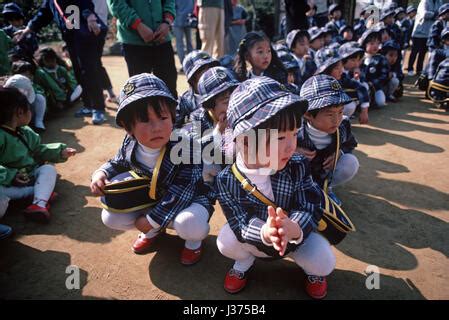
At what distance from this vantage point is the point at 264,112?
1439 millimetres

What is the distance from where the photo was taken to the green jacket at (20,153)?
245 centimetres

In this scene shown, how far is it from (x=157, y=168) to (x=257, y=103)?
72 centimetres

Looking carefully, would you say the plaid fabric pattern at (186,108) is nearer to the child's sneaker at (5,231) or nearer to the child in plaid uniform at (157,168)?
the child in plaid uniform at (157,168)

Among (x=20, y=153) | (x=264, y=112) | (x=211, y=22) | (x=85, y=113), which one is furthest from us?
(x=211, y=22)

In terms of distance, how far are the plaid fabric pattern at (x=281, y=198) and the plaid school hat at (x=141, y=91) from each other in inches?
21.9

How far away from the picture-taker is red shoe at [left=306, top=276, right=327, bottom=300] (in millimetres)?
1772

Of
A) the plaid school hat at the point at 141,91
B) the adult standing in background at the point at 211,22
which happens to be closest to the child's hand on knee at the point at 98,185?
the plaid school hat at the point at 141,91

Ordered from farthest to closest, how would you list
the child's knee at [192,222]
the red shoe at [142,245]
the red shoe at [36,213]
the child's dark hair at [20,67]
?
the child's dark hair at [20,67] → the red shoe at [36,213] → the red shoe at [142,245] → the child's knee at [192,222]

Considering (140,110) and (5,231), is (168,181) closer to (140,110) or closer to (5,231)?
(140,110)

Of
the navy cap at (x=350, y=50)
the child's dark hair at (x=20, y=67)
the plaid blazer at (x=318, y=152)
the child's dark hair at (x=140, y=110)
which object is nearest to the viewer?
the child's dark hair at (x=140, y=110)

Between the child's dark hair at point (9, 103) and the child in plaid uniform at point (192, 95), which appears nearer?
the child's dark hair at point (9, 103)

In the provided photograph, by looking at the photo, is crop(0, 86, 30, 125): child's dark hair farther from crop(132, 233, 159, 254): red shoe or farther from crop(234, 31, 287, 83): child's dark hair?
crop(234, 31, 287, 83): child's dark hair

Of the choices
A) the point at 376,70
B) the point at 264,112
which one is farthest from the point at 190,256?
the point at 376,70
